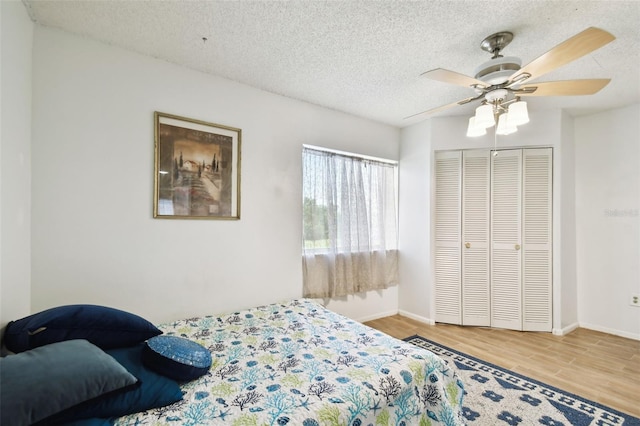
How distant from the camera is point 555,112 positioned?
3312mm

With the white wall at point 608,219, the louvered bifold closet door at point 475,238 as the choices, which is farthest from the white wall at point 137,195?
the white wall at point 608,219

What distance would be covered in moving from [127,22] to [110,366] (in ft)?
6.72

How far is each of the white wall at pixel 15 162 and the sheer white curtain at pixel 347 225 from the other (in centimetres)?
216

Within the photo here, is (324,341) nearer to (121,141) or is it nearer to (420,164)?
(121,141)

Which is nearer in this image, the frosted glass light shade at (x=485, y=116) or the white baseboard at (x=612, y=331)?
the frosted glass light shade at (x=485, y=116)

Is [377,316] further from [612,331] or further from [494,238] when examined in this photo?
[612,331]

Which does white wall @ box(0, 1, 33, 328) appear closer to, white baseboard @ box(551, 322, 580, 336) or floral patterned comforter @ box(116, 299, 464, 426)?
floral patterned comforter @ box(116, 299, 464, 426)

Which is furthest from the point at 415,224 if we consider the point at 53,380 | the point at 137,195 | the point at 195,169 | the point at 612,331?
the point at 53,380

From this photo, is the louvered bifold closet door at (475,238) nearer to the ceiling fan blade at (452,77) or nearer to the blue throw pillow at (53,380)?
the ceiling fan blade at (452,77)

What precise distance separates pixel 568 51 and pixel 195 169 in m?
2.58

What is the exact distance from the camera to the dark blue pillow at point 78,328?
130 centimetres

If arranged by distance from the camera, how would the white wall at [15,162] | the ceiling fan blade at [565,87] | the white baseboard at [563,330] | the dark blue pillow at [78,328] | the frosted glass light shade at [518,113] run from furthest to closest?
the white baseboard at [563,330]
the frosted glass light shade at [518,113]
the ceiling fan blade at [565,87]
the white wall at [15,162]
the dark blue pillow at [78,328]

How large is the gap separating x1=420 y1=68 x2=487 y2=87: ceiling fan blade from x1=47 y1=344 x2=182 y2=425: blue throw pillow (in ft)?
6.93

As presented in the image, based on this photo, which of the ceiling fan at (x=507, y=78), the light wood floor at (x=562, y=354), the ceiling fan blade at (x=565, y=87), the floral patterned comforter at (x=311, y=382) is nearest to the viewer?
the floral patterned comforter at (x=311, y=382)
